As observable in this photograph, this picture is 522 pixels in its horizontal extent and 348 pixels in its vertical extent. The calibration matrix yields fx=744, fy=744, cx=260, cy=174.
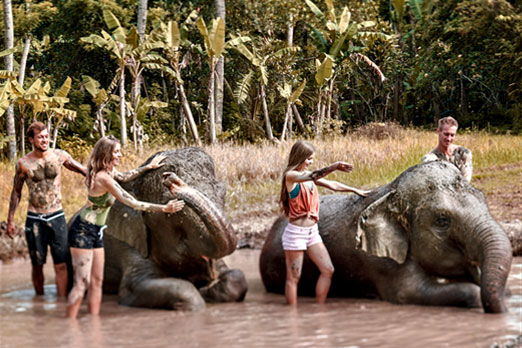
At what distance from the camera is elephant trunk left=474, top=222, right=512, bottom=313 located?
598cm

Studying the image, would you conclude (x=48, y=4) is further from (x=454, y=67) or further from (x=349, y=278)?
(x=349, y=278)

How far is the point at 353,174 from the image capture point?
53.6 ft

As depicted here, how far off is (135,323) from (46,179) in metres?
2.15

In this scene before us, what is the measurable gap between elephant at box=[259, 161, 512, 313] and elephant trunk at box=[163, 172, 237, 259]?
1332 millimetres

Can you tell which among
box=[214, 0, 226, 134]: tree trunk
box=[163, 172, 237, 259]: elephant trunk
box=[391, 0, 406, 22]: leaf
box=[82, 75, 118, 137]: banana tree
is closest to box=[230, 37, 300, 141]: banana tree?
box=[214, 0, 226, 134]: tree trunk

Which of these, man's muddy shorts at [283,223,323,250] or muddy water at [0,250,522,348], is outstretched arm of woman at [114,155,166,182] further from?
man's muddy shorts at [283,223,323,250]

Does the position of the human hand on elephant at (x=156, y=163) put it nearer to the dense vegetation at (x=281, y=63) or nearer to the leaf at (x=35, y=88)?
the leaf at (x=35, y=88)

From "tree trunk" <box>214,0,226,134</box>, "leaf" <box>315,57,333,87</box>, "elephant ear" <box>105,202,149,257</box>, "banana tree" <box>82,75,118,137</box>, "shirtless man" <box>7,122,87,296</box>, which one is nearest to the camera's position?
"elephant ear" <box>105,202,149,257</box>

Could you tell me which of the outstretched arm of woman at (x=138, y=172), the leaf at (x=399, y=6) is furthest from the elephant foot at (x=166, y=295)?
the leaf at (x=399, y=6)

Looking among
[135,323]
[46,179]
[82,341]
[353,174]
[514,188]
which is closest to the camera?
[82,341]

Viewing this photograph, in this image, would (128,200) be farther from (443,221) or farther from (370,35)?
(370,35)

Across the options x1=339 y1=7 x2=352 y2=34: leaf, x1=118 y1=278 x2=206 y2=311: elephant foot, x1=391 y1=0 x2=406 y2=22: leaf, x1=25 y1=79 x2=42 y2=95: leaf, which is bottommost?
x1=118 y1=278 x2=206 y2=311: elephant foot

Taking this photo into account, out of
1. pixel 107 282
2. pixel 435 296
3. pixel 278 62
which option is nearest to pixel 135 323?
pixel 107 282

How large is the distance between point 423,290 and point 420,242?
44 cm
